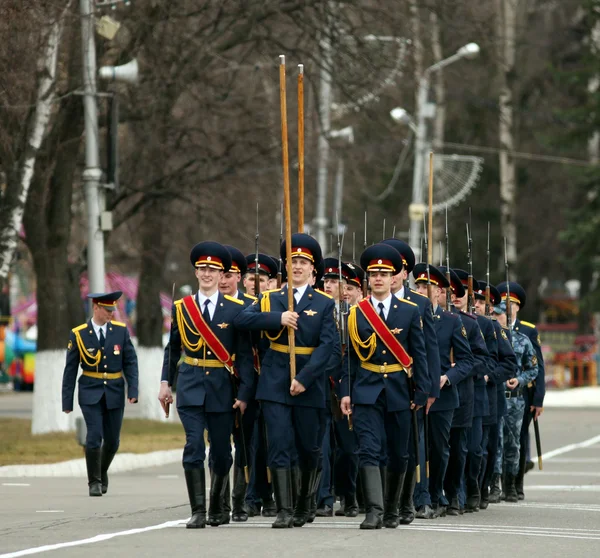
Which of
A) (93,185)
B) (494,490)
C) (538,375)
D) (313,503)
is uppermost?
(93,185)

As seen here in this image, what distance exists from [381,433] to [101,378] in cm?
438

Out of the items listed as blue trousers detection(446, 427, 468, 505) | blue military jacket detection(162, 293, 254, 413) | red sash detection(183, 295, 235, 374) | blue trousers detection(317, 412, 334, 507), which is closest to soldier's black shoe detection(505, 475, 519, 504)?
blue trousers detection(446, 427, 468, 505)

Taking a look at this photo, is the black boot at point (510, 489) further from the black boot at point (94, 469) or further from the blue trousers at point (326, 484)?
the black boot at point (94, 469)

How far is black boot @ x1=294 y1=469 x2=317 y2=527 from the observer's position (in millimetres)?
12742

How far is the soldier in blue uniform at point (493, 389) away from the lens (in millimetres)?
15797

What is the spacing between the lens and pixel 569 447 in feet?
83.8

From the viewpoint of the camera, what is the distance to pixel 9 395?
47.3m

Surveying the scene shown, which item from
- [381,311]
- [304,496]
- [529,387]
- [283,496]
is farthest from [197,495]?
[529,387]

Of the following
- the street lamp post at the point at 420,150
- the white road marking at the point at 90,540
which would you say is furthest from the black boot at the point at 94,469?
the street lamp post at the point at 420,150

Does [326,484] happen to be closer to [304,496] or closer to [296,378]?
[304,496]

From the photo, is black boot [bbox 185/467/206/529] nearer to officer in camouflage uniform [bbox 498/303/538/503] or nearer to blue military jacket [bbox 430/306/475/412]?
blue military jacket [bbox 430/306/475/412]

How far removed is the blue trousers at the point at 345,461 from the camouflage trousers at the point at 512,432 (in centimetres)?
231

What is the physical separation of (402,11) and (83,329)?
11.1m

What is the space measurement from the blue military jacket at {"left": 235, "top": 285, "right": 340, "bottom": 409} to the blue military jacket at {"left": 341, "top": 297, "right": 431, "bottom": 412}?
9.1 inches
